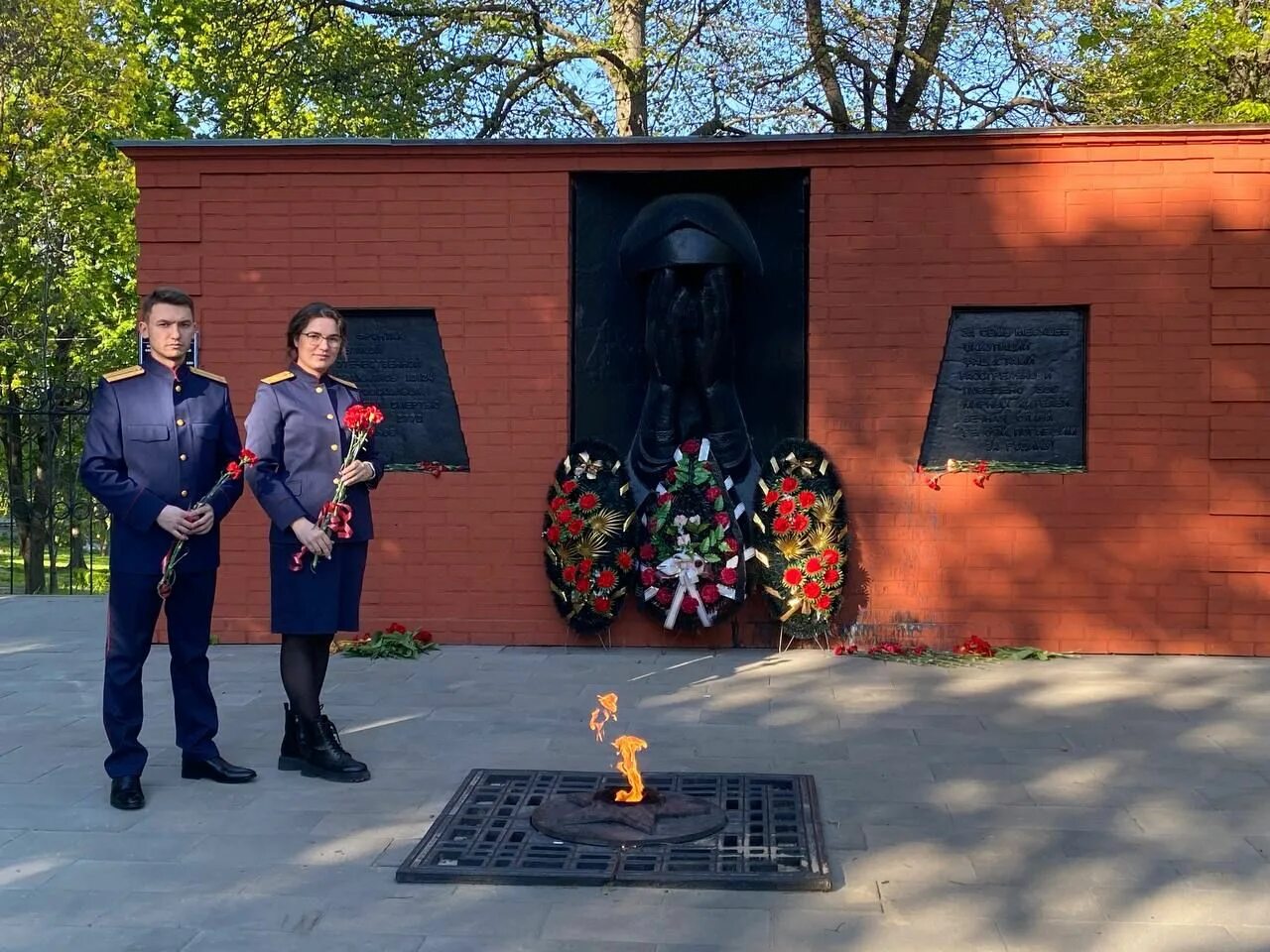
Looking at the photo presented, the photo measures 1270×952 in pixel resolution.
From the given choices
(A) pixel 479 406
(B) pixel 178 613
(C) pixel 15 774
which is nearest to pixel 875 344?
(A) pixel 479 406

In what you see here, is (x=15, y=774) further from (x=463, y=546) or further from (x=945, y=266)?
(x=945, y=266)

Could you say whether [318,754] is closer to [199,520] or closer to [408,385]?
[199,520]

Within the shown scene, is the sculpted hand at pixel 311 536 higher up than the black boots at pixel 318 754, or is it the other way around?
the sculpted hand at pixel 311 536

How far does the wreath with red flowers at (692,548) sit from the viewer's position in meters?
7.32

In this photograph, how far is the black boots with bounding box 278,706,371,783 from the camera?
4.73 metres

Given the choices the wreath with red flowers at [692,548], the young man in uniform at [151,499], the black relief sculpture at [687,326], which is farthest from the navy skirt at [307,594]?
the black relief sculpture at [687,326]

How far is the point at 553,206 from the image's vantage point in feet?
25.2

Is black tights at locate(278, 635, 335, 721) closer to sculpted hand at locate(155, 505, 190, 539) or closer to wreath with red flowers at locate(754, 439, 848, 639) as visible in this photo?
sculpted hand at locate(155, 505, 190, 539)

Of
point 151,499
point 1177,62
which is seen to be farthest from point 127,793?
point 1177,62

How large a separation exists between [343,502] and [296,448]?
264 millimetres

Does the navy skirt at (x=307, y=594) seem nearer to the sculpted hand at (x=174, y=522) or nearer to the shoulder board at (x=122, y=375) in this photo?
the sculpted hand at (x=174, y=522)

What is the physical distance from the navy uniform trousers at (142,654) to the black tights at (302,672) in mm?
307

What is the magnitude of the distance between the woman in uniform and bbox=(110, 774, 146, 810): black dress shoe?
0.60 metres

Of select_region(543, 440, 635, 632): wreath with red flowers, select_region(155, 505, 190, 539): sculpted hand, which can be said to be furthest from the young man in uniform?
select_region(543, 440, 635, 632): wreath with red flowers
